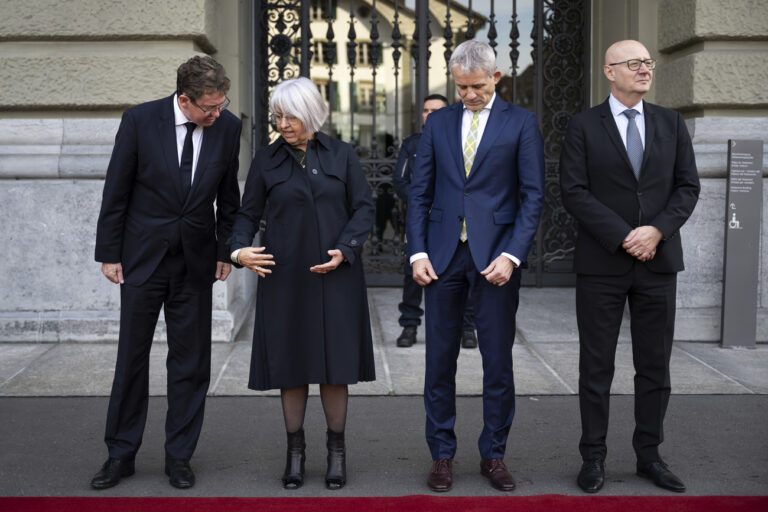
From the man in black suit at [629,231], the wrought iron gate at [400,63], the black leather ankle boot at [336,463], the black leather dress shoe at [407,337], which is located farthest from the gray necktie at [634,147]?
the wrought iron gate at [400,63]

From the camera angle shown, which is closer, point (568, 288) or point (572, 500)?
point (572, 500)

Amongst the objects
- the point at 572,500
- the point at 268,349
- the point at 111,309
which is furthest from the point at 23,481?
the point at 111,309

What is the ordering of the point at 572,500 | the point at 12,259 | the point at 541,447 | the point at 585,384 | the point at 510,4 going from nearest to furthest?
the point at 572,500 < the point at 585,384 < the point at 541,447 < the point at 12,259 < the point at 510,4

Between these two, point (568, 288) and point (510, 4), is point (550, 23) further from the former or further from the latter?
point (568, 288)

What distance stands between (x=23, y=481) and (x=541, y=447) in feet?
7.55

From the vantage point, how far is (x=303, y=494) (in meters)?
3.82

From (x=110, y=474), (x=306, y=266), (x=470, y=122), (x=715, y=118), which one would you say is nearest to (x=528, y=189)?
(x=470, y=122)

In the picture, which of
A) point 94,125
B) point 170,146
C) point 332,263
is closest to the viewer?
point 332,263

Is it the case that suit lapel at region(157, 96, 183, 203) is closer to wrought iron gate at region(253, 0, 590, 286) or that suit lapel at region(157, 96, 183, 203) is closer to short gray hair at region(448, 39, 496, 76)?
short gray hair at region(448, 39, 496, 76)

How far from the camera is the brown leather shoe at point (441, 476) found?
3.86m

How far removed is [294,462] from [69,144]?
368 cm

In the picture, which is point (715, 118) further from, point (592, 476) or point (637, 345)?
point (592, 476)

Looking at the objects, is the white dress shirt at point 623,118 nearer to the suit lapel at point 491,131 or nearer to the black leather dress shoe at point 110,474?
the suit lapel at point 491,131

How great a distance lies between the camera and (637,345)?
4020 millimetres
